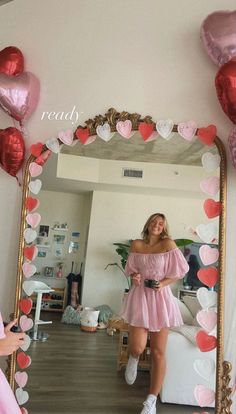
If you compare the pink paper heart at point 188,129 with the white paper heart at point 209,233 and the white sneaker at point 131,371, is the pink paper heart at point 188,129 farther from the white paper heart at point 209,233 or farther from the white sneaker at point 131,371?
the white sneaker at point 131,371

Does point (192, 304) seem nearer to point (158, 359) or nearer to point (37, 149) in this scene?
point (158, 359)

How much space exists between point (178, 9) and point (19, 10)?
2.41 ft

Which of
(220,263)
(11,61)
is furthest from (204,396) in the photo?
(11,61)

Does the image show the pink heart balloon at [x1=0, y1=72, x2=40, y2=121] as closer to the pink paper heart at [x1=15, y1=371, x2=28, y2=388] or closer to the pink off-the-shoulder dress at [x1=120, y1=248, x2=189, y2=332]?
the pink off-the-shoulder dress at [x1=120, y1=248, x2=189, y2=332]

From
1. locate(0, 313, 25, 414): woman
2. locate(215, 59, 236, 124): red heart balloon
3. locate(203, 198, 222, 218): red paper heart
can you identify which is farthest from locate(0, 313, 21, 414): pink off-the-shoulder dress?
locate(215, 59, 236, 124): red heart balloon

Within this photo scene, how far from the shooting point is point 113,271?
4.47 feet

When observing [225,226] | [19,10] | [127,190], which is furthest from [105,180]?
[19,10]

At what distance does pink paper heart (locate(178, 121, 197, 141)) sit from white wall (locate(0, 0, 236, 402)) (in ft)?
0.16

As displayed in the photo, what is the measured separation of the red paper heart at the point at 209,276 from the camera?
1.25 m

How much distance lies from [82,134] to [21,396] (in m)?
1.04

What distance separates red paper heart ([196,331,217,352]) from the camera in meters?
1.23

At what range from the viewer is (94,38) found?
152 cm

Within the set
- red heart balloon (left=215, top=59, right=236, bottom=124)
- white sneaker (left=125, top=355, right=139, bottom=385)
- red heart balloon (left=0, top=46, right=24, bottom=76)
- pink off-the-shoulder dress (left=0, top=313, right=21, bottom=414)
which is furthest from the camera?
red heart balloon (left=0, top=46, right=24, bottom=76)

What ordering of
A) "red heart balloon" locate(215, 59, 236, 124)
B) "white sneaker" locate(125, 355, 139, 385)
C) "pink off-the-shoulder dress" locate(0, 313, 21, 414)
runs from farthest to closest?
1. "white sneaker" locate(125, 355, 139, 385)
2. "red heart balloon" locate(215, 59, 236, 124)
3. "pink off-the-shoulder dress" locate(0, 313, 21, 414)
